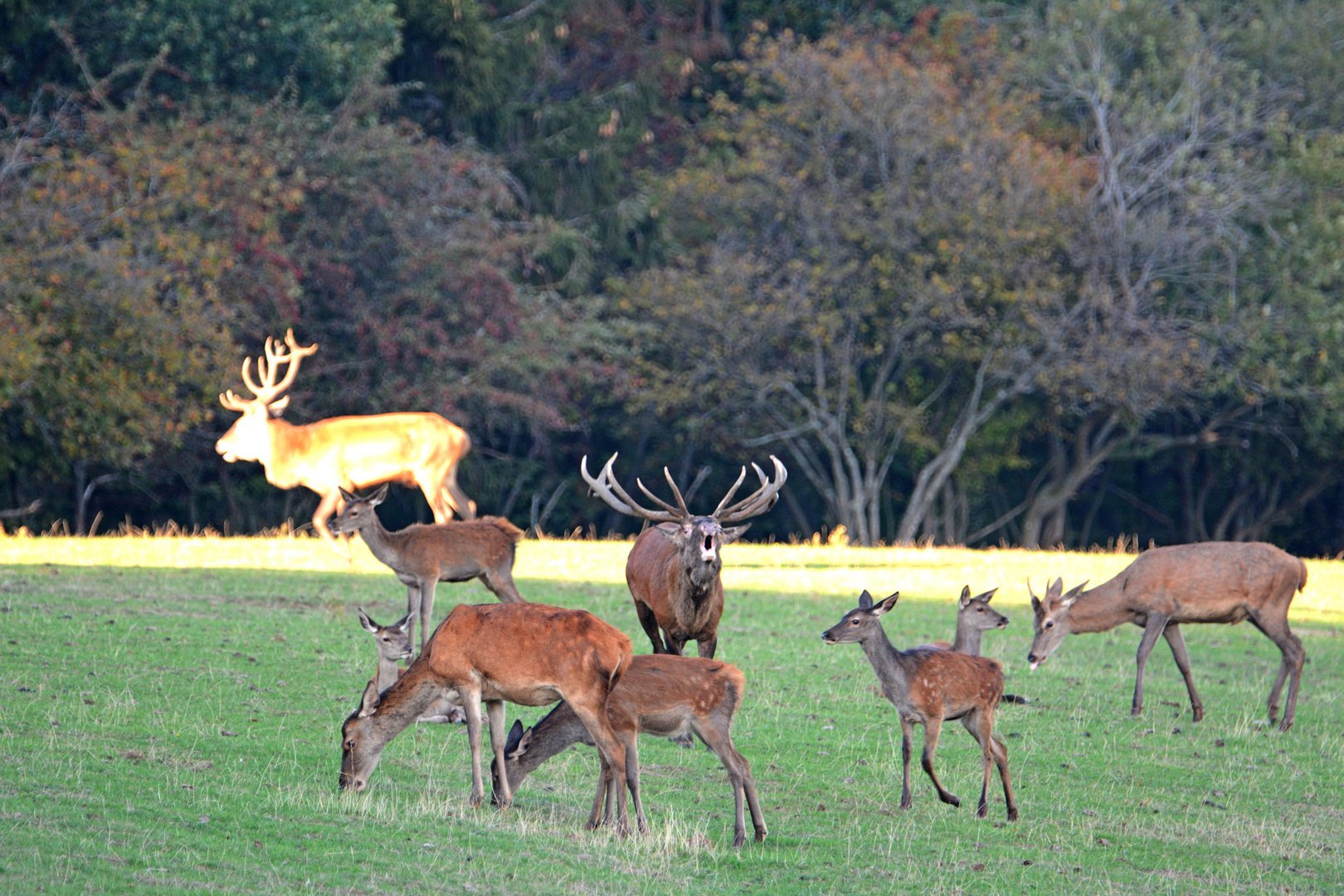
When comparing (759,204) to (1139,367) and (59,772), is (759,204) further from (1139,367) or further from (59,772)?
(59,772)

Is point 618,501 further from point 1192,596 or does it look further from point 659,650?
point 1192,596

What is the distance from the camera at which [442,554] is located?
42.7ft

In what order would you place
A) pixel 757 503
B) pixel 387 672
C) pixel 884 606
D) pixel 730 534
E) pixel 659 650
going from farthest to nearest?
1. pixel 757 503
2. pixel 659 650
3. pixel 730 534
4. pixel 387 672
5. pixel 884 606

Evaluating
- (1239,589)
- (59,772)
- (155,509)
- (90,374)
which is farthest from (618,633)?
(155,509)

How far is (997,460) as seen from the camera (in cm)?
3030

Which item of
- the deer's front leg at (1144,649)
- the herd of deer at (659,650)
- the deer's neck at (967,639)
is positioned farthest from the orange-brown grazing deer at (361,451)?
the deer's neck at (967,639)

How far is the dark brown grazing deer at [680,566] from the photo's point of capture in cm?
1025

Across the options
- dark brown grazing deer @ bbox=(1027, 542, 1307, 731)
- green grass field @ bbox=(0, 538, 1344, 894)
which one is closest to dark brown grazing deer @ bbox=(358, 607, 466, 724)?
green grass field @ bbox=(0, 538, 1344, 894)

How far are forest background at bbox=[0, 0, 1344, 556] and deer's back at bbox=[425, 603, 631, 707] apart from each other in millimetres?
14977

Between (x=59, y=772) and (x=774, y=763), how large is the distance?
3.71m

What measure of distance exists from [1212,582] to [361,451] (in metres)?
10.4

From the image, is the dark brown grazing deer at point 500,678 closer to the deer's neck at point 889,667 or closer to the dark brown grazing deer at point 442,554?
the deer's neck at point 889,667

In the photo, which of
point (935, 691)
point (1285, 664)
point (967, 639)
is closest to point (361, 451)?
point (967, 639)

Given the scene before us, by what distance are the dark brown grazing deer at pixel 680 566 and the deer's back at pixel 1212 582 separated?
3.00 m
